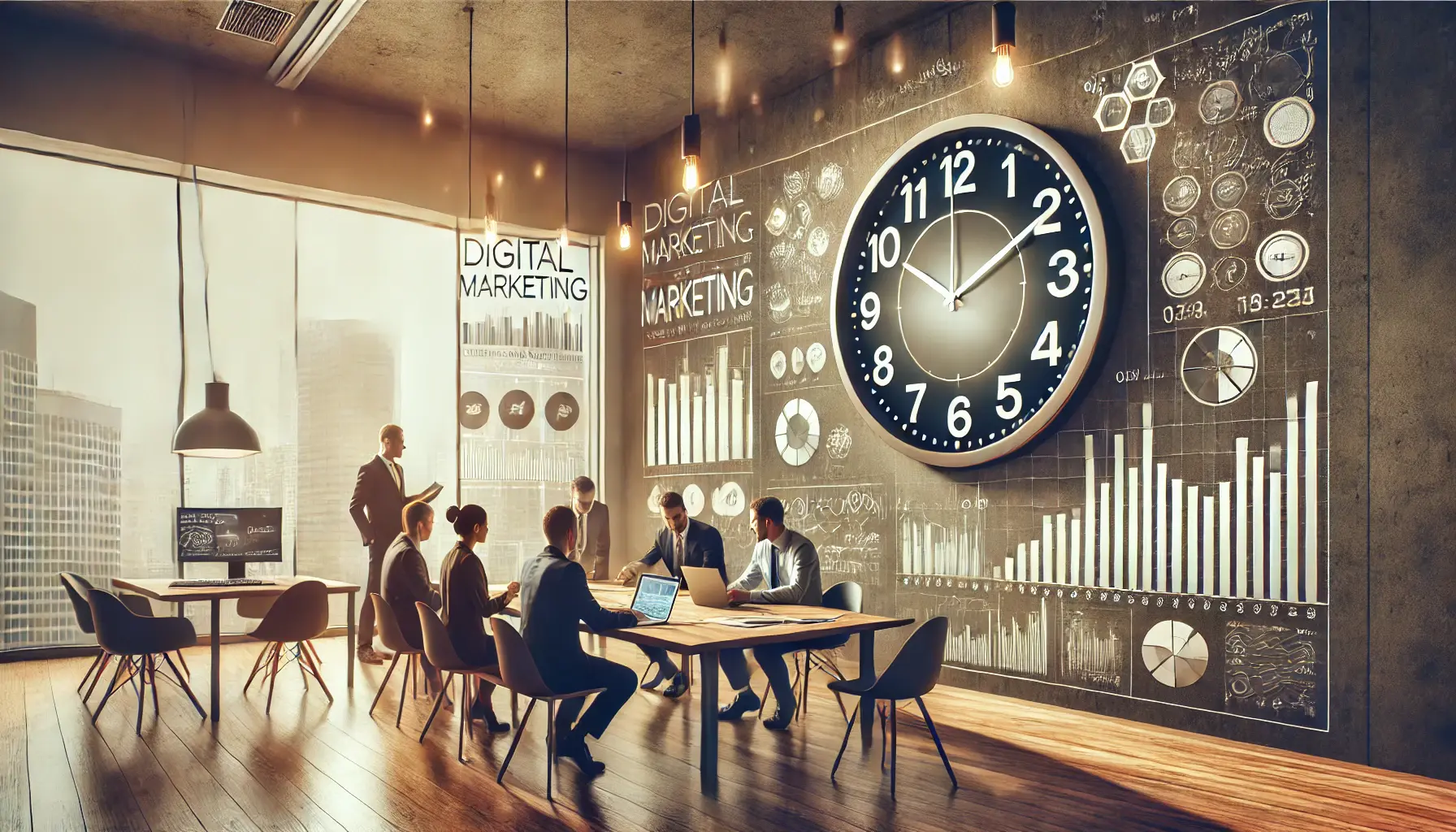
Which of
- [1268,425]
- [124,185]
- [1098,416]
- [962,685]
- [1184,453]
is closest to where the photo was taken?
[1268,425]

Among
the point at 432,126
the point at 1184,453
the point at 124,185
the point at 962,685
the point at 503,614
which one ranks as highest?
the point at 432,126

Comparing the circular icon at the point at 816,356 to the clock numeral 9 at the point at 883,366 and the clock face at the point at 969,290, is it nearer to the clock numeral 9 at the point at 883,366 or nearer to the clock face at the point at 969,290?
the clock face at the point at 969,290

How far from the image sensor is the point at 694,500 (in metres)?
8.09

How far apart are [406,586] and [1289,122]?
504cm

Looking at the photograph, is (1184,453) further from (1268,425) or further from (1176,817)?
→ (1176,817)

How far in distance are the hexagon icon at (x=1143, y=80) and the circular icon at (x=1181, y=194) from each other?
1.69ft

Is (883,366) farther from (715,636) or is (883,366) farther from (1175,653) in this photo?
(715,636)

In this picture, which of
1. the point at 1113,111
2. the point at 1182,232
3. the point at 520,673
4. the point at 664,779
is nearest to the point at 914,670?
the point at 664,779

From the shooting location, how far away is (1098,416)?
530cm

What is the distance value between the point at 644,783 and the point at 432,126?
6.37 m

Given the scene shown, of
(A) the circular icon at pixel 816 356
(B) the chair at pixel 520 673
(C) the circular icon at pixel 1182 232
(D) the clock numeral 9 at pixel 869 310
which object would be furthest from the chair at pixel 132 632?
(C) the circular icon at pixel 1182 232

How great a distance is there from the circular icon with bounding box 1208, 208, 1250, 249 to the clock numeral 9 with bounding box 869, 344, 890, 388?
2.10 m

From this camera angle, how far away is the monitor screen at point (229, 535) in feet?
19.6

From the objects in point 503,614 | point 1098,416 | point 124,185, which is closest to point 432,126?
point 124,185
